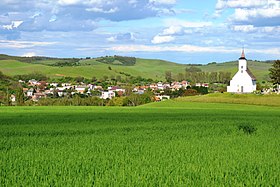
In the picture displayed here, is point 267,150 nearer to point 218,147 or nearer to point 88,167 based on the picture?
point 218,147

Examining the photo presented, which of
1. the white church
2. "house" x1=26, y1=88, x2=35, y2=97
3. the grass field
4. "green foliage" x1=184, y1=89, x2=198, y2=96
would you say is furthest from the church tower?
the grass field

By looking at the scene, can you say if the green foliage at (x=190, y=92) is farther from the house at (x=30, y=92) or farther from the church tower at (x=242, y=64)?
the house at (x=30, y=92)

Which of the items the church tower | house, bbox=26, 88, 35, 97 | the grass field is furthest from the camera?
house, bbox=26, 88, 35, 97

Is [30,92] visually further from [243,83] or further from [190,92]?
[243,83]

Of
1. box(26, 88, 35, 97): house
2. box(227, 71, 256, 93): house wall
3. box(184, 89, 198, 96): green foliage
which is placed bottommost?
box(26, 88, 35, 97): house

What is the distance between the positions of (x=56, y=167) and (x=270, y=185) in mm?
5426

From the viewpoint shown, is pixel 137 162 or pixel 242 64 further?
A: pixel 242 64

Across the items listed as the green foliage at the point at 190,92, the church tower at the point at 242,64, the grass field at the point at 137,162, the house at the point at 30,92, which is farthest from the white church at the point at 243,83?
the grass field at the point at 137,162

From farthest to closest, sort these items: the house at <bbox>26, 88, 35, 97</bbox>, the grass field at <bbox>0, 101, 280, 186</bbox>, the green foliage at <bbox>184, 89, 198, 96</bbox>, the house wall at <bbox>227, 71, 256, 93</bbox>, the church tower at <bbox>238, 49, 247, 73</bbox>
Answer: the house at <bbox>26, 88, 35, 97</bbox>, the church tower at <bbox>238, 49, 247, 73</bbox>, the green foliage at <bbox>184, 89, 198, 96</bbox>, the house wall at <bbox>227, 71, 256, 93</bbox>, the grass field at <bbox>0, 101, 280, 186</bbox>

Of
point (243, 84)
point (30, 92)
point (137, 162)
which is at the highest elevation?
point (137, 162)

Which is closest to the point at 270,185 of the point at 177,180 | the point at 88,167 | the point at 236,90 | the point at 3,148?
the point at 177,180

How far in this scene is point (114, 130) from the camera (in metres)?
24.2

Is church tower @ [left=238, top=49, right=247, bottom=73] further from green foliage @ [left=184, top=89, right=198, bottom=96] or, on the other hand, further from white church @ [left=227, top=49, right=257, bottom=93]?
green foliage @ [left=184, top=89, right=198, bottom=96]

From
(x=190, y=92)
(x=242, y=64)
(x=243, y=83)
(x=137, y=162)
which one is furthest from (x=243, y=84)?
(x=137, y=162)
